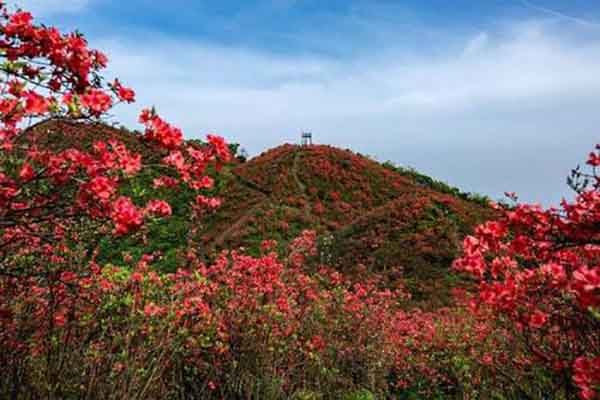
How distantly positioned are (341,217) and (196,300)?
2123 cm

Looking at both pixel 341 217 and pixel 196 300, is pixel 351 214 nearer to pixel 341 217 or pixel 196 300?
pixel 341 217

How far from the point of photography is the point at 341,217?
2725cm

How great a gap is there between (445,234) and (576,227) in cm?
1707

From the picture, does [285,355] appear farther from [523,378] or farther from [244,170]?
[244,170]

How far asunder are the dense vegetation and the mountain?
137 inches

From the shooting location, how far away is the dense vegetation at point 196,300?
3715 mm

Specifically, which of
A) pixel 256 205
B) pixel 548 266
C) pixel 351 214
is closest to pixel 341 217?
pixel 351 214

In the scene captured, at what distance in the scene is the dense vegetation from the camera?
371 centimetres

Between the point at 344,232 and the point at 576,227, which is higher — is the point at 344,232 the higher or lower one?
the higher one

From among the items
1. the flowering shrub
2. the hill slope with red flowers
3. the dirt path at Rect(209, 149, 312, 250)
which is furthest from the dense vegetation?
the dirt path at Rect(209, 149, 312, 250)

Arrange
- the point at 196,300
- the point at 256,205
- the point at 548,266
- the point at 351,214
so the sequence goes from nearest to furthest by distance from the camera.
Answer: the point at 548,266, the point at 196,300, the point at 256,205, the point at 351,214

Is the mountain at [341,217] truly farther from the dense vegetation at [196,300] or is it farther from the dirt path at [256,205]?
the dense vegetation at [196,300]

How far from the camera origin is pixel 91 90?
12.6 feet

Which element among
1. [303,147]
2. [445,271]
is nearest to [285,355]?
[445,271]
